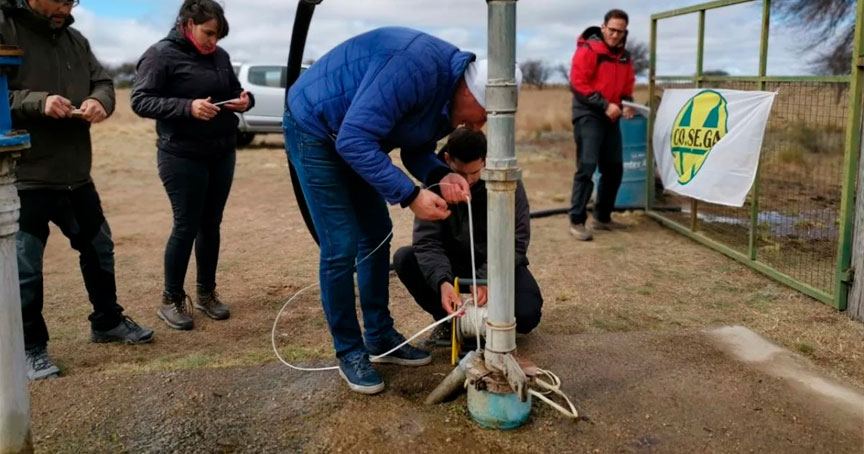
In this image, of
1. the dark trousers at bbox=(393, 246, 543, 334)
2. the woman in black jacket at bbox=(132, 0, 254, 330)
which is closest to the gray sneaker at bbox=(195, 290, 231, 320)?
the woman in black jacket at bbox=(132, 0, 254, 330)

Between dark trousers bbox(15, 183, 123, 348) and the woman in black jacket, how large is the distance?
0.45 meters

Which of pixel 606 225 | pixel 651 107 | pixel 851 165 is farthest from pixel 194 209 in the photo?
pixel 651 107

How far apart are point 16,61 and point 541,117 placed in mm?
19470

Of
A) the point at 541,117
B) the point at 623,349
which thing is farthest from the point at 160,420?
the point at 541,117

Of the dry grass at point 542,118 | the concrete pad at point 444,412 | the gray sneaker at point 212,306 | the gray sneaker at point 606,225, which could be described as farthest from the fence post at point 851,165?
the dry grass at point 542,118

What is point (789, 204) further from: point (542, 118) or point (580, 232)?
point (542, 118)

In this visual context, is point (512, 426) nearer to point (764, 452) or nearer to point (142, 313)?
point (764, 452)

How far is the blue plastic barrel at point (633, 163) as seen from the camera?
7906 millimetres

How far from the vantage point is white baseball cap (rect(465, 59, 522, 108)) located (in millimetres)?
2828

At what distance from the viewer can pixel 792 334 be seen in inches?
169

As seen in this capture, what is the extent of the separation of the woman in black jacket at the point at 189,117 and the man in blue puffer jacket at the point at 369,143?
1.38 meters

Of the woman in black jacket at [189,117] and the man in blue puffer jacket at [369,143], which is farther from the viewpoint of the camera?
the woman in black jacket at [189,117]

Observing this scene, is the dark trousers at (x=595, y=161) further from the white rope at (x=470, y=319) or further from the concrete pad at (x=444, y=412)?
the white rope at (x=470, y=319)

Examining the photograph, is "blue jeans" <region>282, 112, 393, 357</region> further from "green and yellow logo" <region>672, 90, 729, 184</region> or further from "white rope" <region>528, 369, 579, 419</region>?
"green and yellow logo" <region>672, 90, 729, 184</region>
